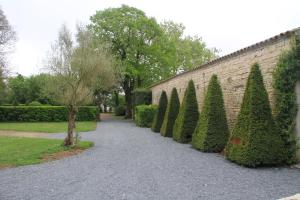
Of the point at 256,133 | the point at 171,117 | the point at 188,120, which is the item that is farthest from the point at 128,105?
the point at 256,133

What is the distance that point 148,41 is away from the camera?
30.7 meters

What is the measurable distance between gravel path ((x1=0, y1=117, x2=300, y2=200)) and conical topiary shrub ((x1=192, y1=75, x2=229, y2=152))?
898 mm

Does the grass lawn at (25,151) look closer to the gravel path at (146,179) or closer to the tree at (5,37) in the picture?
the gravel path at (146,179)

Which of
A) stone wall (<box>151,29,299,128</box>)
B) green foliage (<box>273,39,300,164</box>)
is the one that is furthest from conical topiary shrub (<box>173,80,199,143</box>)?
green foliage (<box>273,39,300,164</box>)

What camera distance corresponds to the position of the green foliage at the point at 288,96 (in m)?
7.64

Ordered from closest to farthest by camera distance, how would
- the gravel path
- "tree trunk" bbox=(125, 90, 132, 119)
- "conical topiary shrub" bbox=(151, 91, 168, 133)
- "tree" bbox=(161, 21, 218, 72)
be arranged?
1. the gravel path
2. "conical topiary shrub" bbox=(151, 91, 168, 133)
3. "tree trunk" bbox=(125, 90, 132, 119)
4. "tree" bbox=(161, 21, 218, 72)

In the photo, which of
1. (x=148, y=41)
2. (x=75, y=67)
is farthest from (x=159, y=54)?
(x=75, y=67)

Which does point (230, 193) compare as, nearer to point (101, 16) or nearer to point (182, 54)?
point (101, 16)

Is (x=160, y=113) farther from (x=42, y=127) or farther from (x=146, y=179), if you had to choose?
(x=146, y=179)

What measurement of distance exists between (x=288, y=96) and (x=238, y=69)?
3.05 meters

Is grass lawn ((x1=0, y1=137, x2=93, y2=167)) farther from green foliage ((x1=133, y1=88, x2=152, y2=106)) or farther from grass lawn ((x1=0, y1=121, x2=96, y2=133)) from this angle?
green foliage ((x1=133, y1=88, x2=152, y2=106))

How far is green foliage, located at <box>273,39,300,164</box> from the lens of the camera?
7637 mm

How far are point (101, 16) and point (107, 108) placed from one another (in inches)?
1302

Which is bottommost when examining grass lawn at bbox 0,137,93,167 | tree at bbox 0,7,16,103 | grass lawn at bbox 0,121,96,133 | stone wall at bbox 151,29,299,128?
grass lawn at bbox 0,137,93,167
